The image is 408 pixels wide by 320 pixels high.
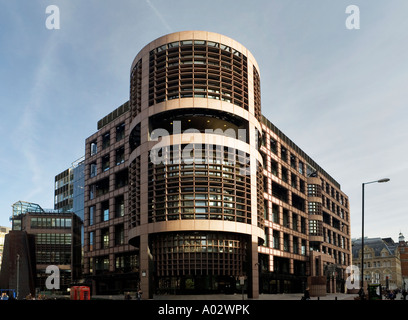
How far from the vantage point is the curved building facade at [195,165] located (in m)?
51.5

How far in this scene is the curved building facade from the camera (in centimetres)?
5147

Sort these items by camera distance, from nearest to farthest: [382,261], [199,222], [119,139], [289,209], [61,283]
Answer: [199,222]
[119,139]
[289,209]
[61,283]
[382,261]

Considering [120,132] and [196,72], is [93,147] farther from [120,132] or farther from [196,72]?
[196,72]

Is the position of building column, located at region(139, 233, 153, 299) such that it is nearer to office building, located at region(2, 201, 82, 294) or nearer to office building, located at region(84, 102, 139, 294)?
office building, located at region(84, 102, 139, 294)

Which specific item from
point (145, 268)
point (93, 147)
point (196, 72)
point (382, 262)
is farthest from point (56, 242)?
point (382, 262)

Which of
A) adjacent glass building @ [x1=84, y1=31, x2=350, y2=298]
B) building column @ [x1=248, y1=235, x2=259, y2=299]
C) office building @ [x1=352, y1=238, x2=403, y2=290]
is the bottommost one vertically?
office building @ [x1=352, y1=238, x2=403, y2=290]

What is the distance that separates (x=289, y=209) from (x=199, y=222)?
128 feet

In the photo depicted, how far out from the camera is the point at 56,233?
10531cm

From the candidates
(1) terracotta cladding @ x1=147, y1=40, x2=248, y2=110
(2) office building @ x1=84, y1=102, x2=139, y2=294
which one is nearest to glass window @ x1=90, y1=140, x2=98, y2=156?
(2) office building @ x1=84, y1=102, x2=139, y2=294

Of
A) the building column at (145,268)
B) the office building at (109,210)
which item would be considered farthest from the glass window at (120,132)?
the building column at (145,268)

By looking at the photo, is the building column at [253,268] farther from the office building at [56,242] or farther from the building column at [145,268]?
the office building at [56,242]

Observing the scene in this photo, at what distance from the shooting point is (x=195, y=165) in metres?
51.6
